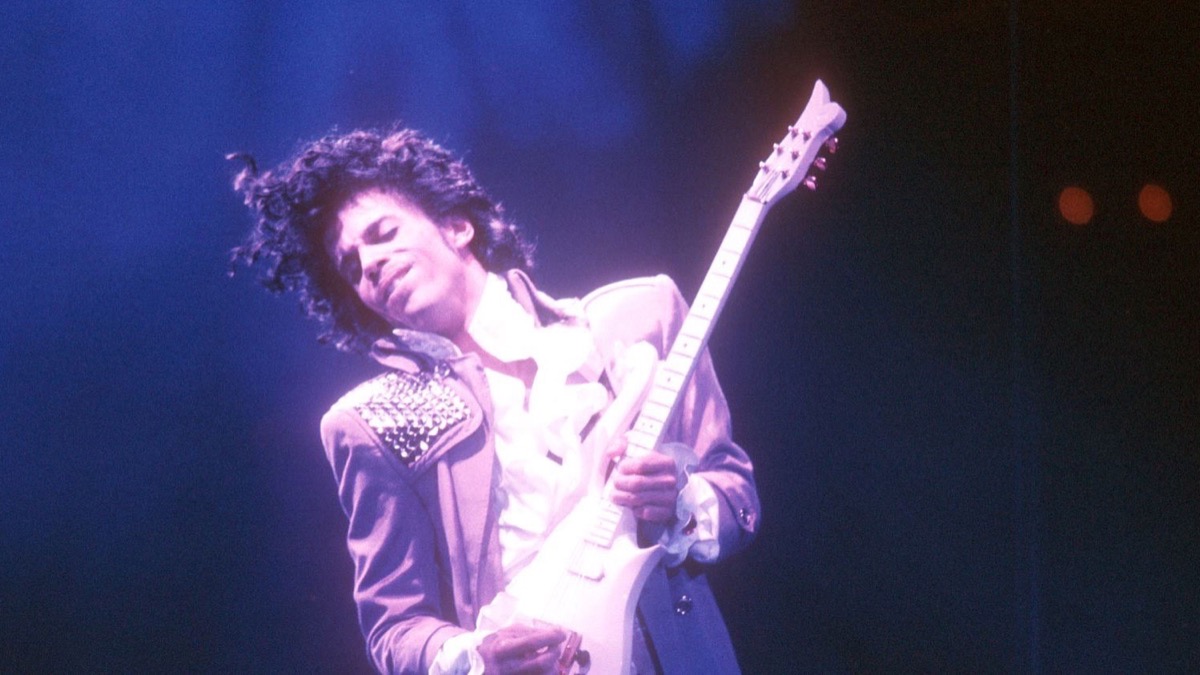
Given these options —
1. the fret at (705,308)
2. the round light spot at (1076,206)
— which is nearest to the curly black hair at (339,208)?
the fret at (705,308)

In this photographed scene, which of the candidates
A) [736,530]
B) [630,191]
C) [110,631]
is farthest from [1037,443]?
[110,631]

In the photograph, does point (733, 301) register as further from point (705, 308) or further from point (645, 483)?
point (645, 483)

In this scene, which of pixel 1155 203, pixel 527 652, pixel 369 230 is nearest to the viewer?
pixel 527 652

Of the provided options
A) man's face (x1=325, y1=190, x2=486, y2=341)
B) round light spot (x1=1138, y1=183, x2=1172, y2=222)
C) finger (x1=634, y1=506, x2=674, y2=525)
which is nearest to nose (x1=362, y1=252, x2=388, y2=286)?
man's face (x1=325, y1=190, x2=486, y2=341)

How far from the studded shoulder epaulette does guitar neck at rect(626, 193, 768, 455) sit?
341 millimetres

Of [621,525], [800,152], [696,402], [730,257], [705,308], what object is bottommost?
[621,525]

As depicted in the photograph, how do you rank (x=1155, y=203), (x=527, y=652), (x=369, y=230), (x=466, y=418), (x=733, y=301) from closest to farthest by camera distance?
(x=527, y=652)
(x=466, y=418)
(x=369, y=230)
(x=733, y=301)
(x=1155, y=203)

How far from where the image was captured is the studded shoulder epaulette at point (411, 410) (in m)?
1.73

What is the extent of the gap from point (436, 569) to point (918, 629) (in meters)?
1.02

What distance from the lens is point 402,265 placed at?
1.82 meters

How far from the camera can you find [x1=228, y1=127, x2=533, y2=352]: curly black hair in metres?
1.88

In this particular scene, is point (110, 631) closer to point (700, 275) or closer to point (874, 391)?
point (700, 275)

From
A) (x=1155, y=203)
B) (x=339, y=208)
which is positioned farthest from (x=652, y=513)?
(x=1155, y=203)

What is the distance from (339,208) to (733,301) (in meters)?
0.83
